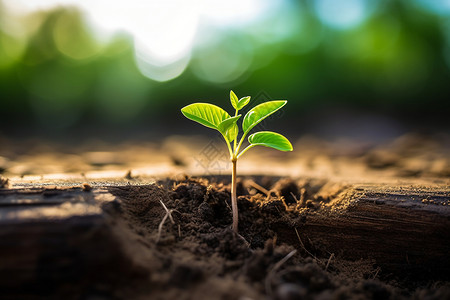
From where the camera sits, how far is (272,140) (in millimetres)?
1473

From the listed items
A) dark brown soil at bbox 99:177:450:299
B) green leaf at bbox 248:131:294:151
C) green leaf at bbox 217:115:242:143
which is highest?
green leaf at bbox 217:115:242:143

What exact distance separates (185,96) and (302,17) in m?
4.37

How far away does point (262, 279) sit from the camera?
1.23 m

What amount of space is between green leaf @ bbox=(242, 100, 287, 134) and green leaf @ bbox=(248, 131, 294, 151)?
0.08m

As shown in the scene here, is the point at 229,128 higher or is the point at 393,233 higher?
the point at 229,128

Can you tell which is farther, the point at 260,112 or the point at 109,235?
Answer: the point at 260,112

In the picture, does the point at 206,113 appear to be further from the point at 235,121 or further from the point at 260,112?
the point at 260,112

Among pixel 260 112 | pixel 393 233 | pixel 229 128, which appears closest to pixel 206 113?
pixel 229 128

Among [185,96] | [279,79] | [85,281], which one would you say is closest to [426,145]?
[279,79]

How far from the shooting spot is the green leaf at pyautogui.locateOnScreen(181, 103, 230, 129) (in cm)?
154

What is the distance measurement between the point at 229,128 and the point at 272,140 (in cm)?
25

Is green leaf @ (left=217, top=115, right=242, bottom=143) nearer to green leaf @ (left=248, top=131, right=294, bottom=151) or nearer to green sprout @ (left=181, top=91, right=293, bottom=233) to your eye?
green sprout @ (left=181, top=91, right=293, bottom=233)

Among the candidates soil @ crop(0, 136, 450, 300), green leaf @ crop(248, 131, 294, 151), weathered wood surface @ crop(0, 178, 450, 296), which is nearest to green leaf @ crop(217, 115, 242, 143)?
green leaf @ crop(248, 131, 294, 151)

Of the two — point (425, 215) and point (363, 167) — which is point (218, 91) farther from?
point (425, 215)
